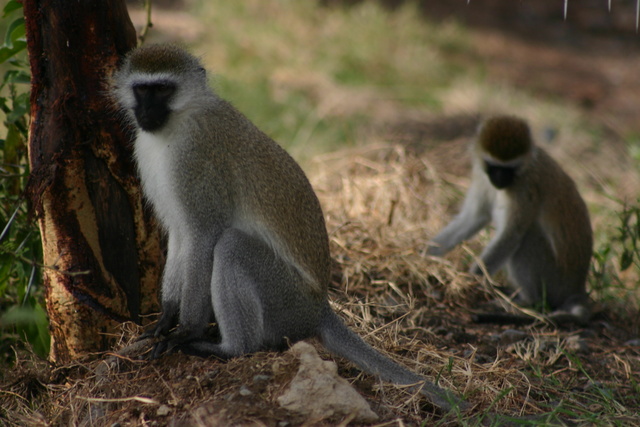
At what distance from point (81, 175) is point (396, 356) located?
76.1 inches

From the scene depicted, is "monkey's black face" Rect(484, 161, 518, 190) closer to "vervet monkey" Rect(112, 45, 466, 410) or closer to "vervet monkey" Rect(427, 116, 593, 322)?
"vervet monkey" Rect(427, 116, 593, 322)

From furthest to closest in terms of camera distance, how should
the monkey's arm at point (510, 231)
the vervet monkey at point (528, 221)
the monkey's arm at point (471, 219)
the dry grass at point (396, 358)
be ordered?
the monkey's arm at point (471, 219), the monkey's arm at point (510, 231), the vervet monkey at point (528, 221), the dry grass at point (396, 358)

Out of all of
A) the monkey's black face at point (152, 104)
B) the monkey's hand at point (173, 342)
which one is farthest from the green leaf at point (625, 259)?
the monkey's black face at point (152, 104)

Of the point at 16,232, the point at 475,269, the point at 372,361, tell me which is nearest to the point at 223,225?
the point at 372,361

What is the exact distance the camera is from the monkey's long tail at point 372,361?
340 cm

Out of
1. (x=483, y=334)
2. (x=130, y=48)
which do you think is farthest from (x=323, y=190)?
(x=130, y=48)

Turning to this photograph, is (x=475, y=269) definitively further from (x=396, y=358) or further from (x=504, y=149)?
(x=396, y=358)

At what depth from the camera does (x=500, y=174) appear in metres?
5.92

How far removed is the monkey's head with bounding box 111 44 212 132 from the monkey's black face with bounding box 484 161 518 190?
9.80 ft

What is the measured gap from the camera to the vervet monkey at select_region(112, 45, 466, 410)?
3.55 meters

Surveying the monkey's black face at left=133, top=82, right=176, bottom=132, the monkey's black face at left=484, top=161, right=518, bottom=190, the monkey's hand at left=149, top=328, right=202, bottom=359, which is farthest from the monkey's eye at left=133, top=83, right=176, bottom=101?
the monkey's black face at left=484, top=161, right=518, bottom=190

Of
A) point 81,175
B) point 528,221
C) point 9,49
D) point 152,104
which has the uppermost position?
point 9,49

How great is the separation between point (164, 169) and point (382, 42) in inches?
357

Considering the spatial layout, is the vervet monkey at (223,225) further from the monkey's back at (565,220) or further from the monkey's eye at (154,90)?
the monkey's back at (565,220)
